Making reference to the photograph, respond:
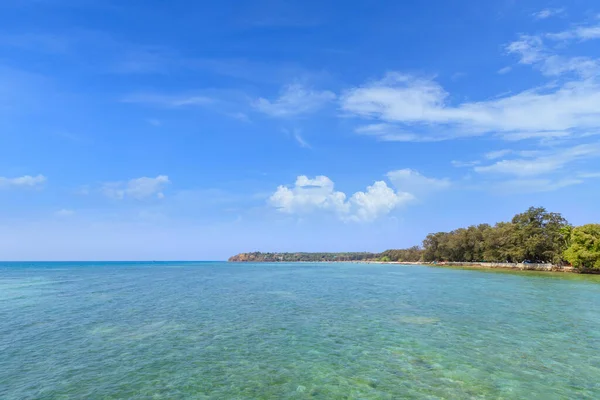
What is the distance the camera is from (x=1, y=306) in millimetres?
39781

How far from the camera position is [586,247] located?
3189 inches

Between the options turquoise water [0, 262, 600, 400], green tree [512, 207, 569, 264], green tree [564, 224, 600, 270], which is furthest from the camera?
green tree [512, 207, 569, 264]

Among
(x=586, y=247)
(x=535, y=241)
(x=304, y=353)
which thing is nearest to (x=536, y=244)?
(x=535, y=241)

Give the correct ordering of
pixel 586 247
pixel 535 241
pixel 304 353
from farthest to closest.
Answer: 1. pixel 535 241
2. pixel 586 247
3. pixel 304 353

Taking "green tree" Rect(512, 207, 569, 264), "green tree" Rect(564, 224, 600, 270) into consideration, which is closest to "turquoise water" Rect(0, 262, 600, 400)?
"green tree" Rect(564, 224, 600, 270)

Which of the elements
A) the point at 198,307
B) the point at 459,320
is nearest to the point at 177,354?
the point at 198,307

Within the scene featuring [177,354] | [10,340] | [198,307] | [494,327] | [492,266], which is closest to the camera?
[177,354]

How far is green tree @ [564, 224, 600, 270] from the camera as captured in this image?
260 feet

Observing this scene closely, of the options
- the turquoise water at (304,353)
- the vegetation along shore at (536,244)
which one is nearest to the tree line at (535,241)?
the vegetation along shore at (536,244)

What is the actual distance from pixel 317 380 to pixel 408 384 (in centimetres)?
381

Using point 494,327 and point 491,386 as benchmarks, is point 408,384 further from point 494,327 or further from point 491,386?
point 494,327

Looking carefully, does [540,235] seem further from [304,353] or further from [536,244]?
[304,353]

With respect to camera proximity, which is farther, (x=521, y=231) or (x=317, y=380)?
(x=521, y=231)

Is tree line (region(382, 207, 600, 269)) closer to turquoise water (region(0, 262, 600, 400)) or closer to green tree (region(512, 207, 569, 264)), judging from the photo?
green tree (region(512, 207, 569, 264))
